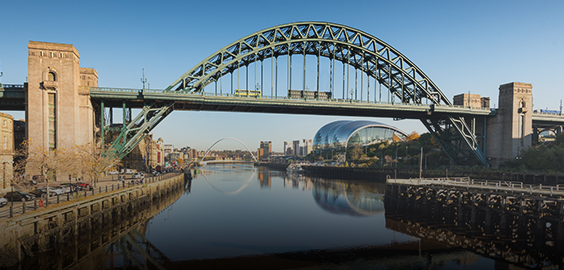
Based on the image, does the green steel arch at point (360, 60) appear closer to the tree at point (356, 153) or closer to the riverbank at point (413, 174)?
the riverbank at point (413, 174)

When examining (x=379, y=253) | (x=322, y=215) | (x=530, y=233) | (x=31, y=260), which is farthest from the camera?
(x=322, y=215)

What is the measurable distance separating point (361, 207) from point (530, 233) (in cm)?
2001

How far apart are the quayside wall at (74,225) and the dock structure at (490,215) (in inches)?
1193

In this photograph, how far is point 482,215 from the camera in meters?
34.3

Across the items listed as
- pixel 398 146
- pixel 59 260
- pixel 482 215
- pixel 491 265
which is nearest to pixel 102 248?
pixel 59 260

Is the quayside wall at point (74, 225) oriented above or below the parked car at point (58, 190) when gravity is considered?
below

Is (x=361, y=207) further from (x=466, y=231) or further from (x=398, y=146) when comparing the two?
(x=398, y=146)

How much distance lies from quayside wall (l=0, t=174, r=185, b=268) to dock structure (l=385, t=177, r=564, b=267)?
3030 centimetres

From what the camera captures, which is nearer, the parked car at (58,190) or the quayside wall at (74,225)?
the quayside wall at (74,225)

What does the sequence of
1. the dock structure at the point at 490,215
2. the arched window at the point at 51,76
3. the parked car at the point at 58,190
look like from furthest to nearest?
the arched window at the point at 51,76
the parked car at the point at 58,190
the dock structure at the point at 490,215

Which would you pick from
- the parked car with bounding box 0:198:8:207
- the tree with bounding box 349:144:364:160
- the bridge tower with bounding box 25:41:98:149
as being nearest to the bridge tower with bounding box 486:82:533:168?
the tree with bounding box 349:144:364:160

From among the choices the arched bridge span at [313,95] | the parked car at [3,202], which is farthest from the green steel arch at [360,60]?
the parked car at [3,202]

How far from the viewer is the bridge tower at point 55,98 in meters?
44.5

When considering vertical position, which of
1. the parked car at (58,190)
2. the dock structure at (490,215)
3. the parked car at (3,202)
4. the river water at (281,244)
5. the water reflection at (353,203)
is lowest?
the water reflection at (353,203)
